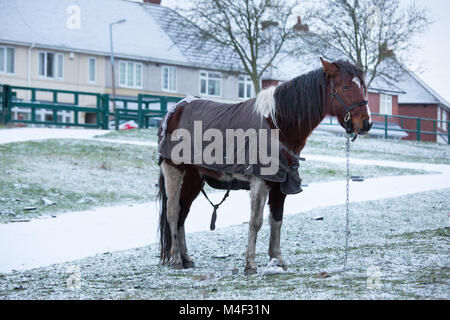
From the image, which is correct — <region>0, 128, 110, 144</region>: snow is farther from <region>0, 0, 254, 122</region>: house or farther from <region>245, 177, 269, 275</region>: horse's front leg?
<region>0, 0, 254, 122</region>: house

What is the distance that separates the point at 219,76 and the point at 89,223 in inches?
1396

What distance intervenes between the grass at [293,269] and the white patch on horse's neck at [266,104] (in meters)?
1.59

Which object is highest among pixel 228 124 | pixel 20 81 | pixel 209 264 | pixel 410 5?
pixel 410 5

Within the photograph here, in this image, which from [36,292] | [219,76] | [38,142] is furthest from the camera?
Answer: [219,76]

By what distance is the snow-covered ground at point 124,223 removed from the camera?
309 inches

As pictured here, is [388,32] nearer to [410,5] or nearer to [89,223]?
[410,5]

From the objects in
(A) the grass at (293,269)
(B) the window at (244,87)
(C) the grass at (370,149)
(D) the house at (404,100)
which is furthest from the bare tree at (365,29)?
(A) the grass at (293,269)

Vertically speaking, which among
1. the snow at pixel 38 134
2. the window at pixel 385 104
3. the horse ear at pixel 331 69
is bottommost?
the snow at pixel 38 134

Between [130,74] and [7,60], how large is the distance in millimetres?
8043

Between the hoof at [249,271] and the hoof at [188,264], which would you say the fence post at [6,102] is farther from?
the hoof at [249,271]

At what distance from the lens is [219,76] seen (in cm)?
4450

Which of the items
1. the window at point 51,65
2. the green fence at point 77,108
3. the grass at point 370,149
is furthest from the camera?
the window at point 51,65

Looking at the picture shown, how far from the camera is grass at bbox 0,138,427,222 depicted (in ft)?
37.7
